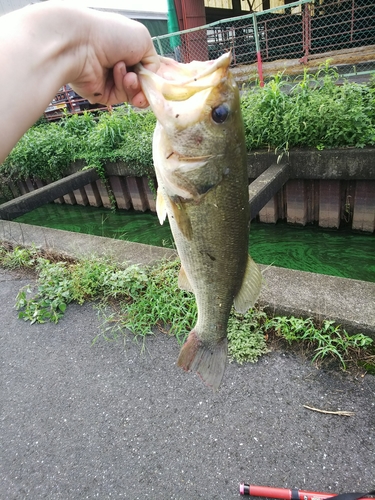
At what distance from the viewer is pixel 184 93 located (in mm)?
1419

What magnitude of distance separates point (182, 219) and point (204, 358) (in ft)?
2.74

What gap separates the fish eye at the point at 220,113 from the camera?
1439 millimetres

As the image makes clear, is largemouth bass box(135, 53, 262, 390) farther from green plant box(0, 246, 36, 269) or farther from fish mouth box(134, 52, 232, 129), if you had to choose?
green plant box(0, 246, 36, 269)

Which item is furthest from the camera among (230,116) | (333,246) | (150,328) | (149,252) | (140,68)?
(333,246)

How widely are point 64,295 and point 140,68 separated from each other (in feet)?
9.95

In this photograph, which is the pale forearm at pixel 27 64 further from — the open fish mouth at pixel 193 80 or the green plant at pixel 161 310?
the green plant at pixel 161 310

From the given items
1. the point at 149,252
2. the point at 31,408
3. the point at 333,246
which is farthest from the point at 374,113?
the point at 31,408

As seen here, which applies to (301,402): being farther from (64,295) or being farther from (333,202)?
(333,202)

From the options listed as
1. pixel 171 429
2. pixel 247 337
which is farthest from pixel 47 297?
pixel 247 337

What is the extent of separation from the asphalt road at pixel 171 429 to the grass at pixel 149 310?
0.53 ft

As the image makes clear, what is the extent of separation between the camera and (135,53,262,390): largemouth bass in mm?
1426

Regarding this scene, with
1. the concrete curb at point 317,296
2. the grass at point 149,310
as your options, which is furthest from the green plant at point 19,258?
the concrete curb at point 317,296

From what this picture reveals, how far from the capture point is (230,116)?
1468 millimetres

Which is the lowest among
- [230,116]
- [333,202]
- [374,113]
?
[333,202]
